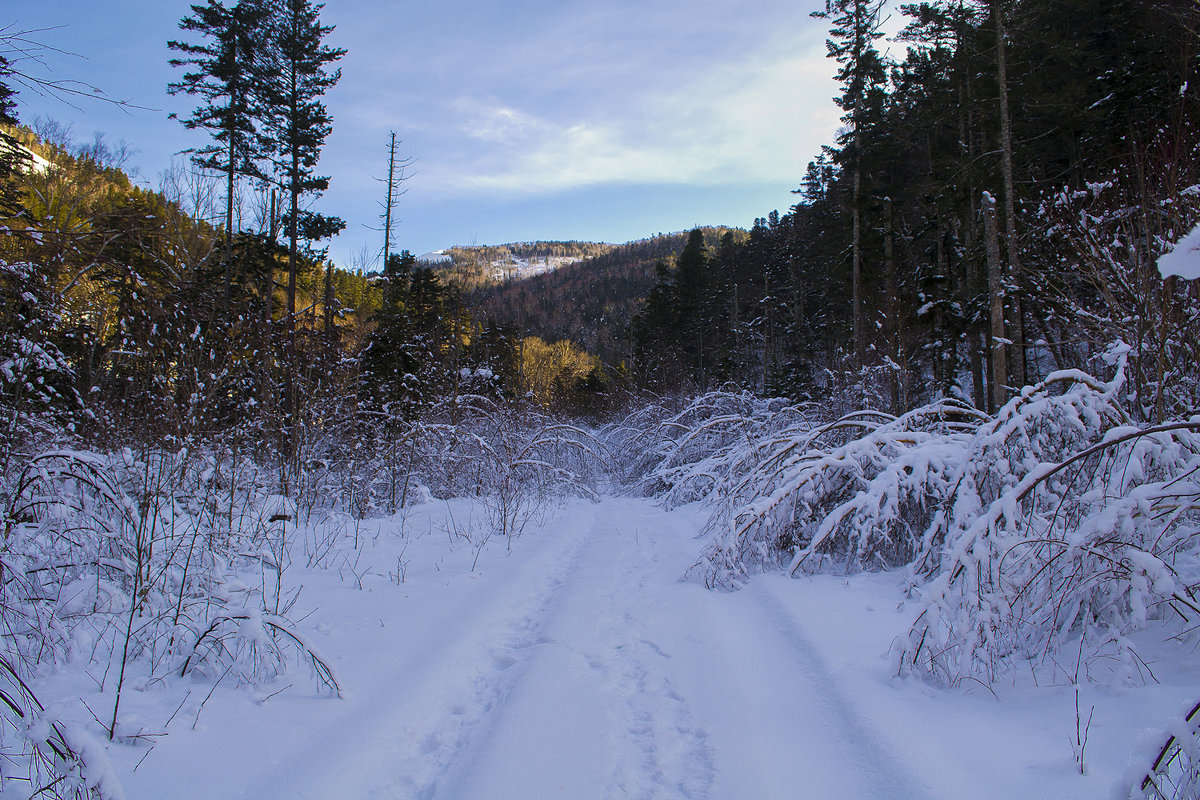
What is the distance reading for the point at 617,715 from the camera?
2.54 m

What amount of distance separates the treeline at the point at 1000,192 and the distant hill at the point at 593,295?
145 feet

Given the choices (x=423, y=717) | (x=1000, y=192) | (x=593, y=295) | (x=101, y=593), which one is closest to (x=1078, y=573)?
(x=423, y=717)

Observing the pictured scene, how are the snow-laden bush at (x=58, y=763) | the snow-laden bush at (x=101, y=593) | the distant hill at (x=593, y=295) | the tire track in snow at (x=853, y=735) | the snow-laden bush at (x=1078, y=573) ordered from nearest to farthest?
the snow-laden bush at (x=58, y=763)
the tire track in snow at (x=853, y=735)
the snow-laden bush at (x=1078, y=573)
the snow-laden bush at (x=101, y=593)
the distant hill at (x=593, y=295)

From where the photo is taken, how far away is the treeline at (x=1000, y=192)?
6273mm

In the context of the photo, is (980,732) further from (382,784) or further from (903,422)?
(903,422)

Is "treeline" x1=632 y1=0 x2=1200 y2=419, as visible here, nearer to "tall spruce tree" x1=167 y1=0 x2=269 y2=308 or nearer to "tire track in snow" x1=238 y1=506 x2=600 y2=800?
"tire track in snow" x1=238 y1=506 x2=600 y2=800

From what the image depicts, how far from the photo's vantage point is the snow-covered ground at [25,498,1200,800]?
199 centimetres

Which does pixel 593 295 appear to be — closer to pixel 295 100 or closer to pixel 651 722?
pixel 295 100

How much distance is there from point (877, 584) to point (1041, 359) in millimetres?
22045

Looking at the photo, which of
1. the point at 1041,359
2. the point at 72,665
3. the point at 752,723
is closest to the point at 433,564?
the point at 72,665

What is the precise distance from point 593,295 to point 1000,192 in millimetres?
92064

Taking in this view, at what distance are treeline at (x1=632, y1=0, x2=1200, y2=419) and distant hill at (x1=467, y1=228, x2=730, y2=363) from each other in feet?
145

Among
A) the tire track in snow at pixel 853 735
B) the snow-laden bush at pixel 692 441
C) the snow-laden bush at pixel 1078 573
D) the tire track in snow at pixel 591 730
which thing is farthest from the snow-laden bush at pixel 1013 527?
the snow-laden bush at pixel 692 441

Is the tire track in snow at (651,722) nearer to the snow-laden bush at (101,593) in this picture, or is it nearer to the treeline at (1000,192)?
the snow-laden bush at (101,593)
